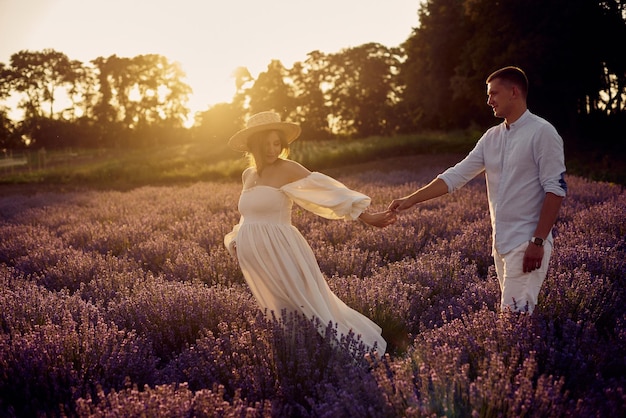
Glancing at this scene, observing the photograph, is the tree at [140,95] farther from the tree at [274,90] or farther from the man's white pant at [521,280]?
the man's white pant at [521,280]

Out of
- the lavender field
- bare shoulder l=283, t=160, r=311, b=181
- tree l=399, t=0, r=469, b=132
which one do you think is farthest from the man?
tree l=399, t=0, r=469, b=132

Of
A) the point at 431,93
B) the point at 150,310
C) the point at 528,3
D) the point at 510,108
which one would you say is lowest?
the point at 150,310

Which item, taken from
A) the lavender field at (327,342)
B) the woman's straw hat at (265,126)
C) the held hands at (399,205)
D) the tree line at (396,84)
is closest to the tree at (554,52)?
Answer: the tree line at (396,84)

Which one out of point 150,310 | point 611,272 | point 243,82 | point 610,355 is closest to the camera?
point 610,355

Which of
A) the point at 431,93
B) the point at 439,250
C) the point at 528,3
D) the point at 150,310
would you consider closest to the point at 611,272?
the point at 439,250

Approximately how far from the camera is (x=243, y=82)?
53.8 metres

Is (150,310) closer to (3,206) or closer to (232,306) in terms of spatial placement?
(232,306)

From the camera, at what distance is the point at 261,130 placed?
3314mm

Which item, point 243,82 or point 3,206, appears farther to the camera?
point 243,82

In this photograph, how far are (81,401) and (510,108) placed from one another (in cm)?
259

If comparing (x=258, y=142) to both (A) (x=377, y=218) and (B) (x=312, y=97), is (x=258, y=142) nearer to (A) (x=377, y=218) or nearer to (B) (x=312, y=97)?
(A) (x=377, y=218)

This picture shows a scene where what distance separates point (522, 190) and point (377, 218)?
0.99 m

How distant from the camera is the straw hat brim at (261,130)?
3277 millimetres

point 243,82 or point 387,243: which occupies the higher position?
point 243,82
